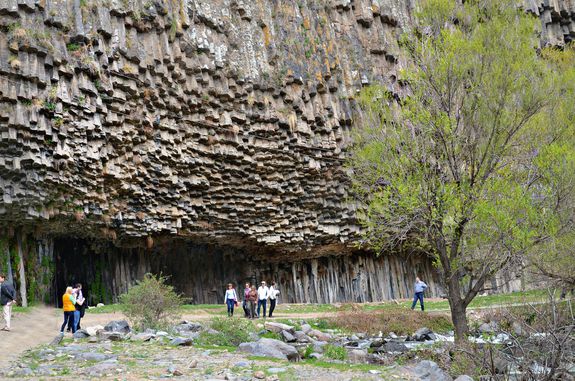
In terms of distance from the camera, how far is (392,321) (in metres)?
21.4

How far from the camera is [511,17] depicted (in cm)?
1653

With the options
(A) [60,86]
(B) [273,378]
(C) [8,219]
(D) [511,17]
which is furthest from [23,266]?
(D) [511,17]

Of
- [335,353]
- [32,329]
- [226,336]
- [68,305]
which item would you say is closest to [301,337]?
[226,336]

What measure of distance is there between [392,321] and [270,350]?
894 cm

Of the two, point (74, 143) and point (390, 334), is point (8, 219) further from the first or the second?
point (390, 334)

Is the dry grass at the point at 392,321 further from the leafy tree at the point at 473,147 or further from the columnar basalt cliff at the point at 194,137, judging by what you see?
the columnar basalt cliff at the point at 194,137

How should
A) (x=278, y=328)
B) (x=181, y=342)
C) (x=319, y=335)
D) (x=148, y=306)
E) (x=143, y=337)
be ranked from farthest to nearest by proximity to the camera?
1. (x=319, y=335)
2. (x=278, y=328)
3. (x=148, y=306)
4. (x=143, y=337)
5. (x=181, y=342)

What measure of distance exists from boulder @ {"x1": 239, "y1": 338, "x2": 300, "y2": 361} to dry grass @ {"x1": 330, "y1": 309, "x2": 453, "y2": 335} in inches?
290

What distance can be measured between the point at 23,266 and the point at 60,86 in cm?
606

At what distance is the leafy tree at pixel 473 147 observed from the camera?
579 inches

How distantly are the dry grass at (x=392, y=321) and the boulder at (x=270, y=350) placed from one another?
24.2ft

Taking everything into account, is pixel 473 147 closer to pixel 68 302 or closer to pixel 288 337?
pixel 288 337

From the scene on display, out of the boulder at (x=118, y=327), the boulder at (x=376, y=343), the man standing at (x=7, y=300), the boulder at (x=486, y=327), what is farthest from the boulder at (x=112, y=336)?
the boulder at (x=486, y=327)

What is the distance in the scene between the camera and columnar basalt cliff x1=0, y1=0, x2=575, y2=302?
21.9 metres
